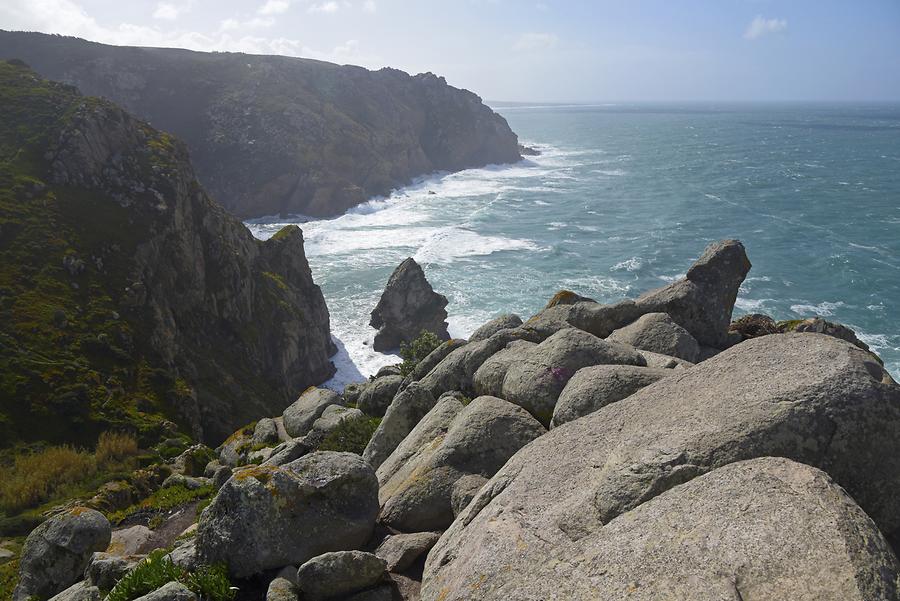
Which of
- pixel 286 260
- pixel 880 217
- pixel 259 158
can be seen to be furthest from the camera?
pixel 259 158

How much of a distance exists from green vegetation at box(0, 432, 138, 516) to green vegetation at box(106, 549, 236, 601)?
21039mm

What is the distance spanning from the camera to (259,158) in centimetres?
14700

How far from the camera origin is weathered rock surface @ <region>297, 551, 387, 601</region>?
9945mm

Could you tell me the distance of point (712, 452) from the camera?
8320 mm

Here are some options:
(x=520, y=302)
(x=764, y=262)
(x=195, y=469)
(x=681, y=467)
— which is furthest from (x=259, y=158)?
(x=681, y=467)

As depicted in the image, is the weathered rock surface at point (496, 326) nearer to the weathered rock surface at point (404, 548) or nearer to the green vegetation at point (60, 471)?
the weathered rock surface at point (404, 548)

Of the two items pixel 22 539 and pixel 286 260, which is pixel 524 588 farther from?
pixel 286 260

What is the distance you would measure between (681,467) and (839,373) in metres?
3.02

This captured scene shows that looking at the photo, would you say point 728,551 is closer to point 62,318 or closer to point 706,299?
point 706,299

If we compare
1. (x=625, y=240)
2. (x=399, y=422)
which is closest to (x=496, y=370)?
(x=399, y=422)

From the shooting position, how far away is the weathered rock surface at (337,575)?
32.6 ft

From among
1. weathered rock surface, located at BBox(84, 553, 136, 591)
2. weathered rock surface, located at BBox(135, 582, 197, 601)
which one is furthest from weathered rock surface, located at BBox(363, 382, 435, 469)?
weathered rock surface, located at BBox(135, 582, 197, 601)

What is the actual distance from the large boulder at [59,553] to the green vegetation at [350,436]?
801cm

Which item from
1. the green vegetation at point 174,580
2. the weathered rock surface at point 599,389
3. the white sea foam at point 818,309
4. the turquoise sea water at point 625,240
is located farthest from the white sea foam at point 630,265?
the green vegetation at point 174,580
